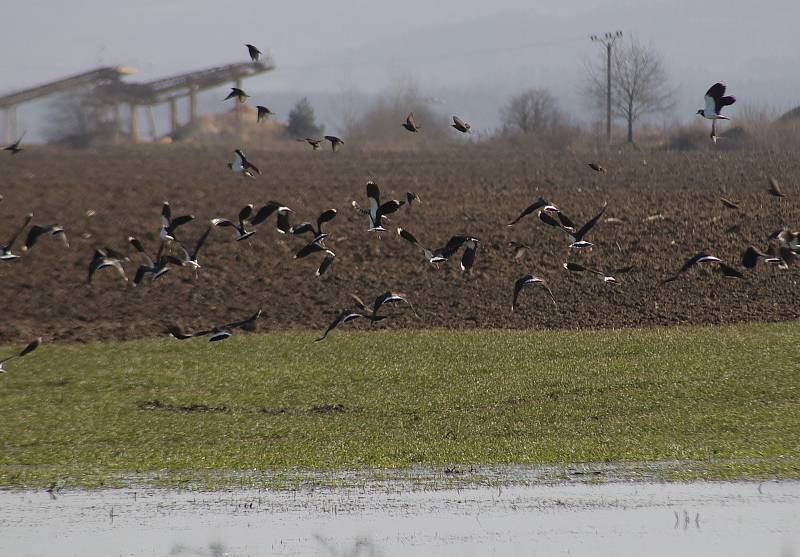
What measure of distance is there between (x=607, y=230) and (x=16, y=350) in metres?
16.2

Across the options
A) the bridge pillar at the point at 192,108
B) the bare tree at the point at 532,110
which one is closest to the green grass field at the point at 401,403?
the bridge pillar at the point at 192,108

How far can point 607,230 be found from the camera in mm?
32500

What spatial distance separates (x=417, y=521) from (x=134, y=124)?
67.8 meters

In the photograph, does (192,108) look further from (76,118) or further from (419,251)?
(419,251)

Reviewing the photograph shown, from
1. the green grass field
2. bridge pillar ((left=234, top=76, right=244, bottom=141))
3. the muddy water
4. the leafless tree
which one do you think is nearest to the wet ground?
the green grass field

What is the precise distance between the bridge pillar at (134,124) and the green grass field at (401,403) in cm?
5099

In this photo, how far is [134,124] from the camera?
249 feet

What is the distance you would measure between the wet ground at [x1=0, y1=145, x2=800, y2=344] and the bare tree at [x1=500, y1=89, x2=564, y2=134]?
46710 mm

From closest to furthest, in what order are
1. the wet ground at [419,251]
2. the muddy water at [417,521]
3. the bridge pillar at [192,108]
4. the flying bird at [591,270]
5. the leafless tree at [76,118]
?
the muddy water at [417,521] < the flying bird at [591,270] < the wet ground at [419,251] < the leafless tree at [76,118] < the bridge pillar at [192,108]

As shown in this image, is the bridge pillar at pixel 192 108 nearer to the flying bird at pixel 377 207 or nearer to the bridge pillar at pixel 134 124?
the bridge pillar at pixel 134 124

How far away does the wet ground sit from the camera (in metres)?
26.4

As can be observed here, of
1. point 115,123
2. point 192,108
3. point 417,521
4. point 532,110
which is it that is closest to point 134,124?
point 115,123

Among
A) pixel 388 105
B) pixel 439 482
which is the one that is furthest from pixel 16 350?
pixel 388 105

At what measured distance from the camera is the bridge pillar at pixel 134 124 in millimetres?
73375
